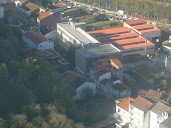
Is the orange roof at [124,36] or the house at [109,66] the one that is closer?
the house at [109,66]

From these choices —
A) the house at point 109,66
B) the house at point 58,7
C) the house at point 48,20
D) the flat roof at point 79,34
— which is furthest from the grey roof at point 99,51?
the house at point 58,7

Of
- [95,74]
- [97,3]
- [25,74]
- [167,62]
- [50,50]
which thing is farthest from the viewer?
[97,3]

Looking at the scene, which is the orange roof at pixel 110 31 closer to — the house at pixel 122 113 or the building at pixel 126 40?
the building at pixel 126 40

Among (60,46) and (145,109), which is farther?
(60,46)

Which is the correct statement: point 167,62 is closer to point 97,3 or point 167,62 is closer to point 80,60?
point 80,60

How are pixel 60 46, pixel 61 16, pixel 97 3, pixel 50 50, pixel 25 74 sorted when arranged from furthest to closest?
pixel 97 3
pixel 61 16
pixel 60 46
pixel 50 50
pixel 25 74

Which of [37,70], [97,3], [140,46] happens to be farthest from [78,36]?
[97,3]
